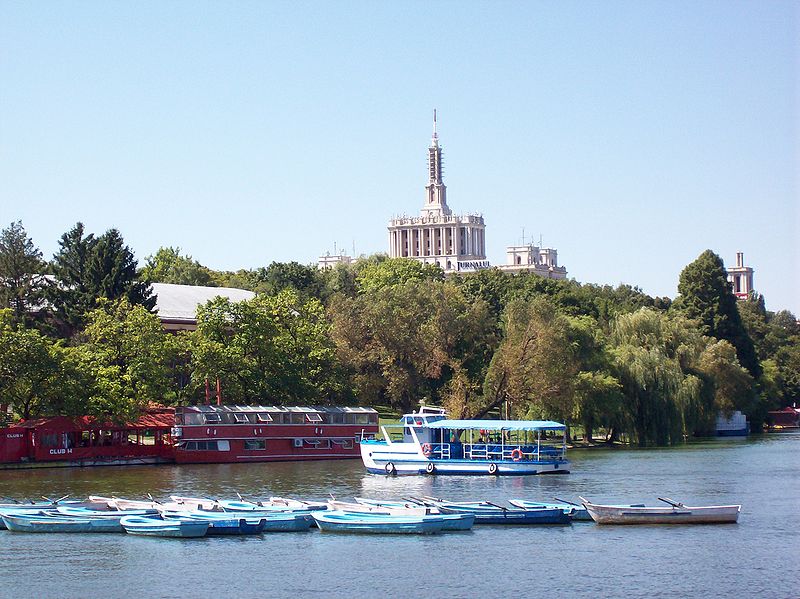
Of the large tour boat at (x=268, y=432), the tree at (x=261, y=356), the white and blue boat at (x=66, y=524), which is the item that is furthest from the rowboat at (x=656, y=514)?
the tree at (x=261, y=356)

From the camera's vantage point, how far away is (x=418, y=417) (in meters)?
88.6

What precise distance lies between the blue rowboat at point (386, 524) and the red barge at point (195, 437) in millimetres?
37095

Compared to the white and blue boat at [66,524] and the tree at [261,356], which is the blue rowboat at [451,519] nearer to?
the white and blue boat at [66,524]

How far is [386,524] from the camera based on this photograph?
192ft

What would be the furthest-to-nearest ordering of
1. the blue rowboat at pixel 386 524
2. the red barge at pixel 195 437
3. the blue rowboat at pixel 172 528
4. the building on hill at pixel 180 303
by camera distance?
the building on hill at pixel 180 303 → the red barge at pixel 195 437 → the blue rowboat at pixel 386 524 → the blue rowboat at pixel 172 528

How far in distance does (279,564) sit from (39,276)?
253 feet

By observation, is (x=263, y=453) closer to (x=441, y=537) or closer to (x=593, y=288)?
(x=441, y=537)

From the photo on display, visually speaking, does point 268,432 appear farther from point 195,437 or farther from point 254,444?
point 195,437

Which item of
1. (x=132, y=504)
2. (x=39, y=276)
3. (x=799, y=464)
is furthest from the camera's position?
(x=39, y=276)

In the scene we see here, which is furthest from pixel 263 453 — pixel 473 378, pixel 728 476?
pixel 728 476

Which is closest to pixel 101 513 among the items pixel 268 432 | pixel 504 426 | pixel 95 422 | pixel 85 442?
pixel 504 426

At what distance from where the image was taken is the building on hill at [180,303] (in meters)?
126

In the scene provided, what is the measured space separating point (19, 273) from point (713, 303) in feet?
243

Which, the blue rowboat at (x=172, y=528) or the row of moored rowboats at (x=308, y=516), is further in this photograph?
the row of moored rowboats at (x=308, y=516)
